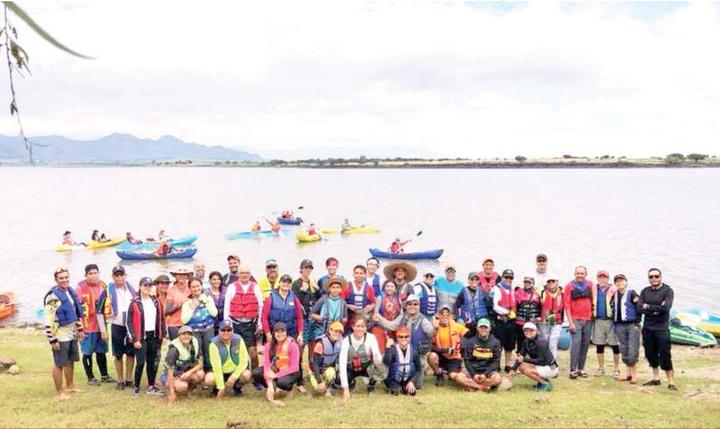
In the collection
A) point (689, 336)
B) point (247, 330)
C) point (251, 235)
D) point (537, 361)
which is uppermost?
point (247, 330)

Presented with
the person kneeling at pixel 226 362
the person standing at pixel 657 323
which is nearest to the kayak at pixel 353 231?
the person standing at pixel 657 323

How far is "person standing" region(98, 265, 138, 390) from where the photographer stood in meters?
9.88

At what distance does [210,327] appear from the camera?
9773mm

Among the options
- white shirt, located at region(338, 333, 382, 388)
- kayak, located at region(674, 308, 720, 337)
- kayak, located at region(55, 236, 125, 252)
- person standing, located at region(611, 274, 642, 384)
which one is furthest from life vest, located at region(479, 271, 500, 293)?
kayak, located at region(55, 236, 125, 252)

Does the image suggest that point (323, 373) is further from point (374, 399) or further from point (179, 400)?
point (179, 400)

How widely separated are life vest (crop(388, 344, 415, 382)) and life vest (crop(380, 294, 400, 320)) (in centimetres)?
74

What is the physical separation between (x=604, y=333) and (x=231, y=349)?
6.58 meters

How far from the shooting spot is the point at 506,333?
449 inches

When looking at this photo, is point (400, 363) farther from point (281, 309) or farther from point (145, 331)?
point (145, 331)

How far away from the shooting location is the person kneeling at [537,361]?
33.8 feet

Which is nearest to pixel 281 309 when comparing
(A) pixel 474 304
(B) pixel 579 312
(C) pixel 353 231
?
(A) pixel 474 304

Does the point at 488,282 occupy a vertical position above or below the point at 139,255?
above

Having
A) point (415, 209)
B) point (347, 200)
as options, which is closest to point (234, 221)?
point (415, 209)

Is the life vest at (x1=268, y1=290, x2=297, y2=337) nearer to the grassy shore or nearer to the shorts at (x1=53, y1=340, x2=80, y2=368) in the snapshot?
the grassy shore
